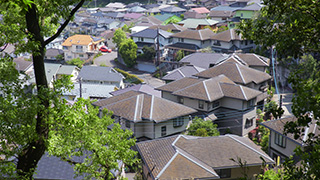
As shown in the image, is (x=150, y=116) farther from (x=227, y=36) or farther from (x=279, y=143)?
(x=227, y=36)

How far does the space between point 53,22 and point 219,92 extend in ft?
57.0

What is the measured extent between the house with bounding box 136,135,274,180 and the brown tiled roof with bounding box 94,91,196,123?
145 inches

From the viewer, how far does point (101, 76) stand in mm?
34750

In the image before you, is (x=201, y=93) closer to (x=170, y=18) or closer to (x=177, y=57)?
(x=177, y=57)

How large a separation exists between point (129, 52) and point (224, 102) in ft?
74.5

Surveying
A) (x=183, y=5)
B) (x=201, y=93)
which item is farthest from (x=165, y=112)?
(x=183, y=5)

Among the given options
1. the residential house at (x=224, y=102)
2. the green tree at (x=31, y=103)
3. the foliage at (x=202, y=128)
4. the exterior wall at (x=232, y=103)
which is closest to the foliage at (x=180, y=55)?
the residential house at (x=224, y=102)

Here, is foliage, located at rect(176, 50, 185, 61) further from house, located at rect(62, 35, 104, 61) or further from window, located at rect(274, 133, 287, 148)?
window, located at rect(274, 133, 287, 148)

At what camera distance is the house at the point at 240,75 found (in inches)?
956

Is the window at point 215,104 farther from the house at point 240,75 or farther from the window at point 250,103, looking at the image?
the house at point 240,75

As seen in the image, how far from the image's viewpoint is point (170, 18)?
6638 cm

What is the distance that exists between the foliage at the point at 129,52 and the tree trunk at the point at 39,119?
3747 centimetres

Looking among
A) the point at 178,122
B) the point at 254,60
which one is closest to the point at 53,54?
the point at 254,60

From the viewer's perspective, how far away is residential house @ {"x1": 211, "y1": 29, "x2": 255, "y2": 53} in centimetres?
3844
